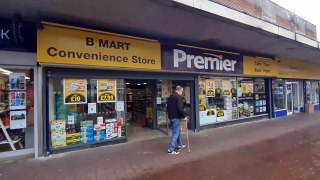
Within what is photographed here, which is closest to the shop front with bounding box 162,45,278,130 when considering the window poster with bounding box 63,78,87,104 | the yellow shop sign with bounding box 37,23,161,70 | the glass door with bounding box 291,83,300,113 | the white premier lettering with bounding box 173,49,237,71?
the white premier lettering with bounding box 173,49,237,71

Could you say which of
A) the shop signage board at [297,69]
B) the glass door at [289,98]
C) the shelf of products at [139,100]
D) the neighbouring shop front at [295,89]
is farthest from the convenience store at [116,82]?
the glass door at [289,98]

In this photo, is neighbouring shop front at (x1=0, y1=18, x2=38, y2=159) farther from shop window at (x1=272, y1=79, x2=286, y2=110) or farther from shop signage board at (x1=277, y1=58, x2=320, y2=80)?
shop window at (x1=272, y1=79, x2=286, y2=110)

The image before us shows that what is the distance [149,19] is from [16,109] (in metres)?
3.88

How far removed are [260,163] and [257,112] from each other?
6.67 m

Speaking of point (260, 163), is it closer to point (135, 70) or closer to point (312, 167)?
point (312, 167)

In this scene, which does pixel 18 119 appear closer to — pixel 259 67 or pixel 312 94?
pixel 259 67

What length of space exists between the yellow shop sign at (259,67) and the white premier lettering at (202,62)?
86cm

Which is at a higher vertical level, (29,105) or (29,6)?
(29,6)

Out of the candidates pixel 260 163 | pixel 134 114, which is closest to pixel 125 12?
pixel 260 163

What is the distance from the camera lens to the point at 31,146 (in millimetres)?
5484

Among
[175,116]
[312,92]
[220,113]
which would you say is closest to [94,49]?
[175,116]

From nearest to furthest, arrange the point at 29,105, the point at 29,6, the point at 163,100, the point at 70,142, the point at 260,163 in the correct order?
the point at 29,6 < the point at 260,163 < the point at 29,105 < the point at 70,142 < the point at 163,100

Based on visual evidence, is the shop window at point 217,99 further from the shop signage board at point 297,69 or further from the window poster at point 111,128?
the shop signage board at point 297,69

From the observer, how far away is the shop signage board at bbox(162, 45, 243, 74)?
7.11 m
